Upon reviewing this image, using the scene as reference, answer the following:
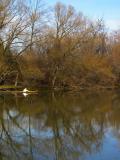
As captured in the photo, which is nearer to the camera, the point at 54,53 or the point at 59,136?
the point at 59,136

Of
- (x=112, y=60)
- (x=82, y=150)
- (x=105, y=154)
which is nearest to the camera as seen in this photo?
(x=105, y=154)

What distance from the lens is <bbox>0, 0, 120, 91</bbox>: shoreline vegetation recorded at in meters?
45.6

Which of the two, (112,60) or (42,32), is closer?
(42,32)

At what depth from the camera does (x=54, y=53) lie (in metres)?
52.1

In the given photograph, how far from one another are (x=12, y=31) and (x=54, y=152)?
35.0 metres

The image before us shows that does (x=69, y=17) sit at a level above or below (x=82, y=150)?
above

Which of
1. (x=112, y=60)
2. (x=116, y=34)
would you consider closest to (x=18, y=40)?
(x=112, y=60)

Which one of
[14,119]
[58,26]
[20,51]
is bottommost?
[14,119]

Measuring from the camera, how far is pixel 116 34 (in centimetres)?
7588

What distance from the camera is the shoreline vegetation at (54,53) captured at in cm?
4556

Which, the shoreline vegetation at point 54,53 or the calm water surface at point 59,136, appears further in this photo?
the shoreline vegetation at point 54,53

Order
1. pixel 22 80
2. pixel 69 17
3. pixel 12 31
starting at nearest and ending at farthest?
pixel 12 31 → pixel 22 80 → pixel 69 17

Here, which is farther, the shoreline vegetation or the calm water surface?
the shoreline vegetation

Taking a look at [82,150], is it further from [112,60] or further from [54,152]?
[112,60]
